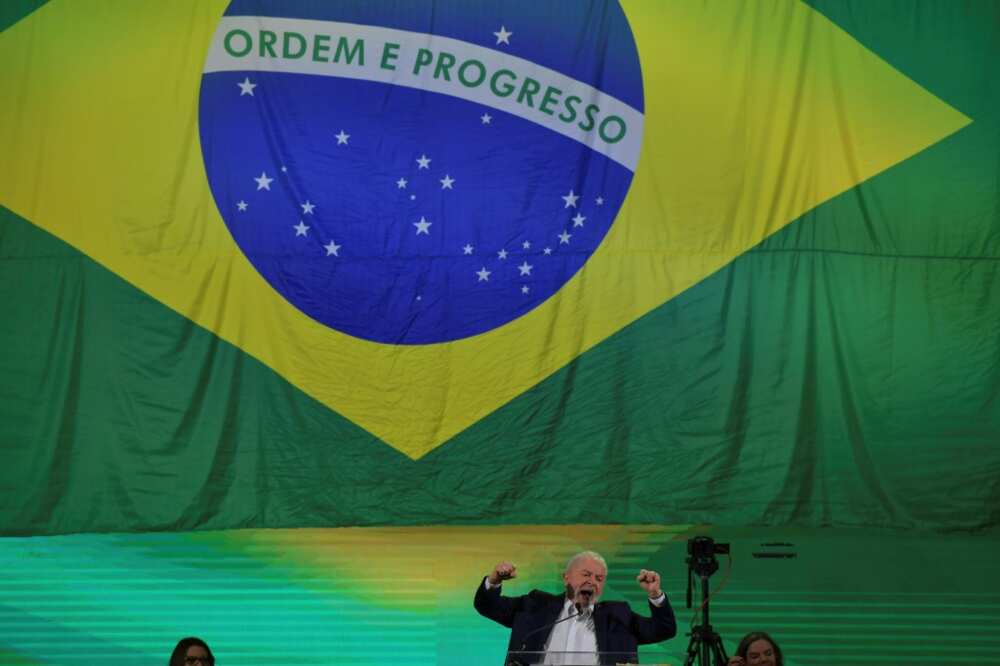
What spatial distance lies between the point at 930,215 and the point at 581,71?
180 centimetres

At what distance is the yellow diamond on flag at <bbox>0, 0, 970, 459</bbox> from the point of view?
6621 millimetres

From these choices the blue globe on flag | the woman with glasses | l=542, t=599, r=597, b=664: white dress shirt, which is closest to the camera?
the woman with glasses

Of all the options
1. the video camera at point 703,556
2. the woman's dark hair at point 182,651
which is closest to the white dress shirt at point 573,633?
the video camera at point 703,556

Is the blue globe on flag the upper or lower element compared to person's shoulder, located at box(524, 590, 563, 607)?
upper

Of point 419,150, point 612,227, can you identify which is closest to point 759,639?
point 612,227

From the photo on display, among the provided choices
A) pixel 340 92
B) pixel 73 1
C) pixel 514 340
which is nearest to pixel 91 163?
pixel 73 1

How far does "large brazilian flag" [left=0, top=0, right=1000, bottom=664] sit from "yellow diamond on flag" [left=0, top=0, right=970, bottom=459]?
0.6 inches

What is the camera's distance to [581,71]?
22.1ft

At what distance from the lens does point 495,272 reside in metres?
6.67

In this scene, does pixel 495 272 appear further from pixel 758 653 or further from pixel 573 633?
pixel 758 653

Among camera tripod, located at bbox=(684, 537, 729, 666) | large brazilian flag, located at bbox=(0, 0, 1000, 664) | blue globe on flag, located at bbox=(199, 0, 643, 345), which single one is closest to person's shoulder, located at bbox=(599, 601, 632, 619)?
camera tripod, located at bbox=(684, 537, 729, 666)

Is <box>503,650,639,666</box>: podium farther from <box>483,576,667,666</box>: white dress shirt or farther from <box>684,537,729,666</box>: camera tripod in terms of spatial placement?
<box>684,537,729,666</box>: camera tripod

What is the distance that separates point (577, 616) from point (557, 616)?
6cm

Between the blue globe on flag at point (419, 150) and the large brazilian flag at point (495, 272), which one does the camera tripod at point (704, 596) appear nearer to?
the large brazilian flag at point (495, 272)
